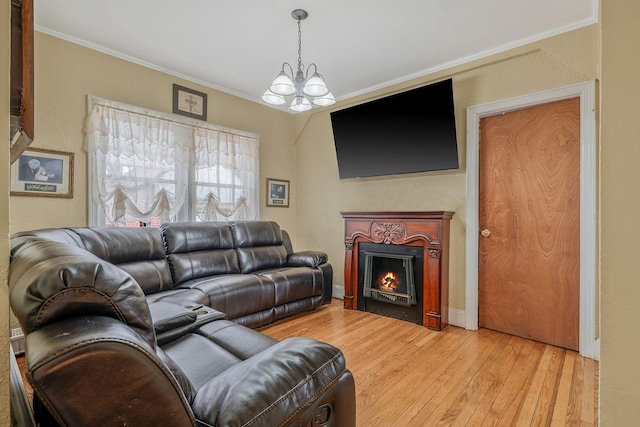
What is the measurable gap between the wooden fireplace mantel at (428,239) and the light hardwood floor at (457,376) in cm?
22

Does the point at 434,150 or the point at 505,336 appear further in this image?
the point at 434,150

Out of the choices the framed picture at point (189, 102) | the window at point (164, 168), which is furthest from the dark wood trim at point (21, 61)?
the framed picture at point (189, 102)

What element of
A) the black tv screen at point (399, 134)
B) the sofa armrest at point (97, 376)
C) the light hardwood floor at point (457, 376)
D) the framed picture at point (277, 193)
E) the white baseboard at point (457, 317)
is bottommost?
the light hardwood floor at point (457, 376)

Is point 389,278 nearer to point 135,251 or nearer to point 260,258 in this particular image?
point 260,258

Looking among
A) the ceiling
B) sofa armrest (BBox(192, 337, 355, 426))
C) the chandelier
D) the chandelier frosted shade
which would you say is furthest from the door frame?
sofa armrest (BBox(192, 337, 355, 426))

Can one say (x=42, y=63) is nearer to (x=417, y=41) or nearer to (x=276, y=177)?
(x=276, y=177)

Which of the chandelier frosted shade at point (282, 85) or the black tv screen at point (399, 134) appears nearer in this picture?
the chandelier frosted shade at point (282, 85)

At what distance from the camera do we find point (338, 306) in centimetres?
382

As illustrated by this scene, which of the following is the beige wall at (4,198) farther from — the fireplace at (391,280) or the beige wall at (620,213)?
the fireplace at (391,280)

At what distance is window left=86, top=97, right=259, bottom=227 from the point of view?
2.98 metres

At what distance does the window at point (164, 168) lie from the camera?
2.98 m

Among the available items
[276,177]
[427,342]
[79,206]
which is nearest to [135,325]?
[427,342]

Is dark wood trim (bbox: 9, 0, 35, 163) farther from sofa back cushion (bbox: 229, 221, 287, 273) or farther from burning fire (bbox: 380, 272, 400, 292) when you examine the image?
burning fire (bbox: 380, 272, 400, 292)

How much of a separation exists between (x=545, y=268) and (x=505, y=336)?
71 cm
